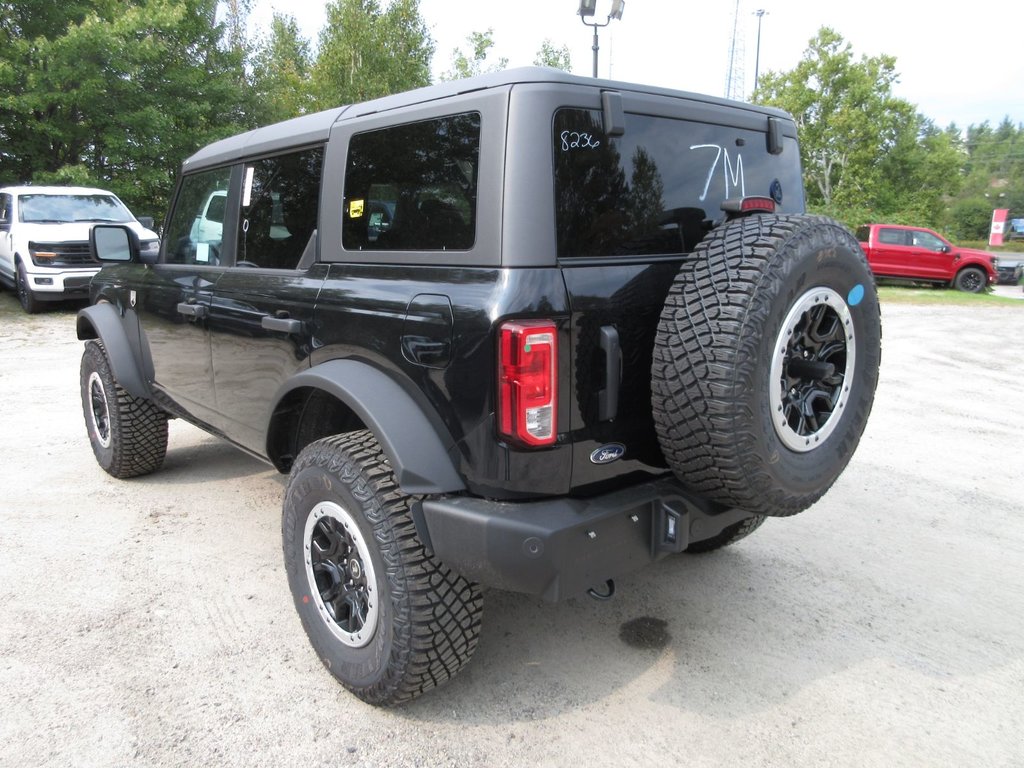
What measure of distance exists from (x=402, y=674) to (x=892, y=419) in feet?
18.1

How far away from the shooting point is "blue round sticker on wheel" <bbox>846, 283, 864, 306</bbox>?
238 centimetres

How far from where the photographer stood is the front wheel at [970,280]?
67.4ft

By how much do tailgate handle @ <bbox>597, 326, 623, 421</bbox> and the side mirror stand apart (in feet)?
10.2

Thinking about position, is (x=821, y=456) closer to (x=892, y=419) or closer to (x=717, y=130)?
(x=717, y=130)

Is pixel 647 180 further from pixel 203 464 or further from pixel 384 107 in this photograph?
pixel 203 464

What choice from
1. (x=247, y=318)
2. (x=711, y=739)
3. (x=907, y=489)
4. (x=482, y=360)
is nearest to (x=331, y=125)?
(x=247, y=318)

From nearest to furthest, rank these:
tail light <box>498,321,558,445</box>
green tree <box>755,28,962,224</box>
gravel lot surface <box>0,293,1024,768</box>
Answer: tail light <box>498,321,558,445</box>
gravel lot surface <box>0,293,1024,768</box>
green tree <box>755,28,962,224</box>

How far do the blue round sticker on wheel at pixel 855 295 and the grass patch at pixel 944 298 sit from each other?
16.1 metres

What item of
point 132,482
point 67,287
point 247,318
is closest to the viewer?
point 247,318

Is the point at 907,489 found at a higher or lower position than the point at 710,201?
lower

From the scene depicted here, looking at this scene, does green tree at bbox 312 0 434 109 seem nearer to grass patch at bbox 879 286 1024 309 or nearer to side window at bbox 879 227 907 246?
side window at bbox 879 227 907 246

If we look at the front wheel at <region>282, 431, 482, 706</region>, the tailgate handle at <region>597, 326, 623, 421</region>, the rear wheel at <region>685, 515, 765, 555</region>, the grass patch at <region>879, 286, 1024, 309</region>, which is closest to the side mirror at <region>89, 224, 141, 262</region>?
the front wheel at <region>282, 431, 482, 706</region>

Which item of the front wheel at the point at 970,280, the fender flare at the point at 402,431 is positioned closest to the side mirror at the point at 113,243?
the fender flare at the point at 402,431

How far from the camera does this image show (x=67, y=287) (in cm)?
1149
